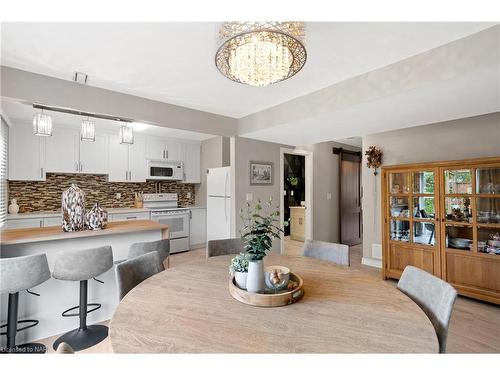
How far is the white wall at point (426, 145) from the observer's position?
290 cm

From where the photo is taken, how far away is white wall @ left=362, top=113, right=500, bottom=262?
2896mm

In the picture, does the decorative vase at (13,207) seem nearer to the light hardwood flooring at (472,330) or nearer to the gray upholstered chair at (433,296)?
the light hardwood flooring at (472,330)

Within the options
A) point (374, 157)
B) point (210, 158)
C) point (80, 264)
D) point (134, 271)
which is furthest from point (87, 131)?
point (374, 157)

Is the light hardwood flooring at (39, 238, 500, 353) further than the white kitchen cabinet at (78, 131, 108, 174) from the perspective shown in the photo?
No

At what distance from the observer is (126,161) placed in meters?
4.37

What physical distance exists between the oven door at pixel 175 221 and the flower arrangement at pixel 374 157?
10.6 feet

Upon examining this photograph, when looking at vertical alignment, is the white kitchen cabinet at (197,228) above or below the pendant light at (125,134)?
below

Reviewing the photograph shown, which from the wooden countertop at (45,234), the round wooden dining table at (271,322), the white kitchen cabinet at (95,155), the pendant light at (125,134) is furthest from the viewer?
the white kitchen cabinet at (95,155)

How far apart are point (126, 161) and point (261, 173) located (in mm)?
2382

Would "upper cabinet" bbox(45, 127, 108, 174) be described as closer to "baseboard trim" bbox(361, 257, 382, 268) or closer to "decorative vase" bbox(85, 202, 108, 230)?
"decorative vase" bbox(85, 202, 108, 230)

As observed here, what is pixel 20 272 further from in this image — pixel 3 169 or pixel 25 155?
pixel 25 155

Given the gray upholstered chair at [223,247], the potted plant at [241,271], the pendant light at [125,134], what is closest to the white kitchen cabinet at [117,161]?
the pendant light at [125,134]

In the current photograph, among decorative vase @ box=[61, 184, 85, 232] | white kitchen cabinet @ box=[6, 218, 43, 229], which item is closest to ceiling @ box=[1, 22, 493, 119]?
decorative vase @ box=[61, 184, 85, 232]

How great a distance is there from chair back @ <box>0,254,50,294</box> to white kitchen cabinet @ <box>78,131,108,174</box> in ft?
8.77
